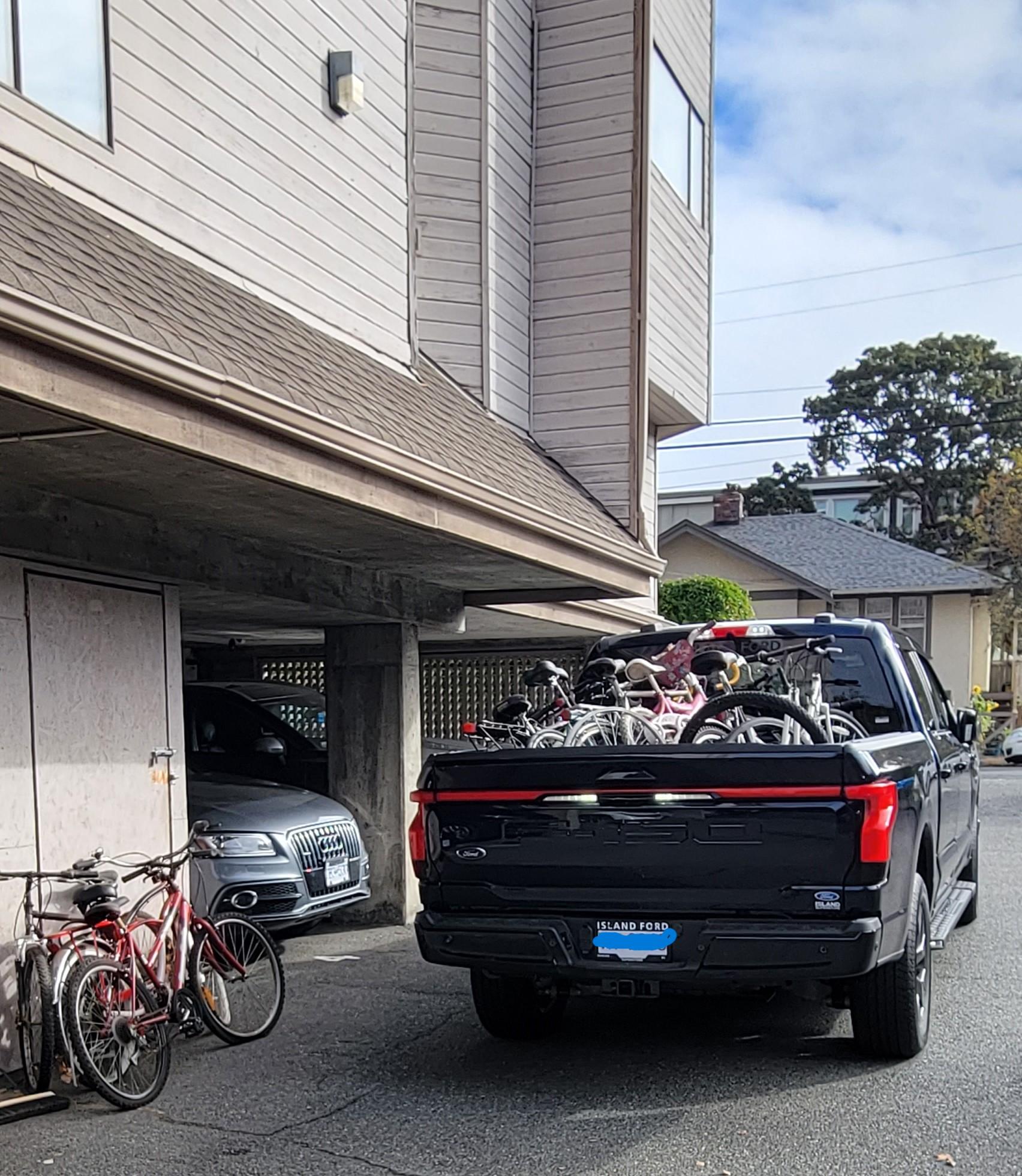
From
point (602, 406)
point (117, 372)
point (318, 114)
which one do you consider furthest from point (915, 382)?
point (117, 372)

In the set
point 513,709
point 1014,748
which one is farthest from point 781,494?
point 513,709

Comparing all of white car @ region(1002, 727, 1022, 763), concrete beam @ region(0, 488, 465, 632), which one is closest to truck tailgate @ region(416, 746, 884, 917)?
concrete beam @ region(0, 488, 465, 632)

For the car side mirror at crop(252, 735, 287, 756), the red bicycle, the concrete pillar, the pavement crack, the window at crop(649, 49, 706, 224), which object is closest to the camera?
the pavement crack

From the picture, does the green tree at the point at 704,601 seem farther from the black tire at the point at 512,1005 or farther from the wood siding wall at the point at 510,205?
the black tire at the point at 512,1005

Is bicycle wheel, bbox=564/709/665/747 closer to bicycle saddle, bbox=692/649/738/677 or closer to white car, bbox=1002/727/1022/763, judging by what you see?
bicycle saddle, bbox=692/649/738/677

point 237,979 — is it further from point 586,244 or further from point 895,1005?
point 586,244

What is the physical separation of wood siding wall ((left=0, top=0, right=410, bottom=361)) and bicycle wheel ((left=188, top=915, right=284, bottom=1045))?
3653mm

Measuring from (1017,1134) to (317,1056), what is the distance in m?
3.11

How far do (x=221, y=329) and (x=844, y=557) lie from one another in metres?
31.5

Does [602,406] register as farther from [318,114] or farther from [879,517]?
[879,517]

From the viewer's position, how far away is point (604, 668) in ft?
23.4

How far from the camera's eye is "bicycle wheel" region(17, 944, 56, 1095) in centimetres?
515

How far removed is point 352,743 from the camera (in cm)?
961

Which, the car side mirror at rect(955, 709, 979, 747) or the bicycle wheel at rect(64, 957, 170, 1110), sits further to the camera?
the car side mirror at rect(955, 709, 979, 747)
